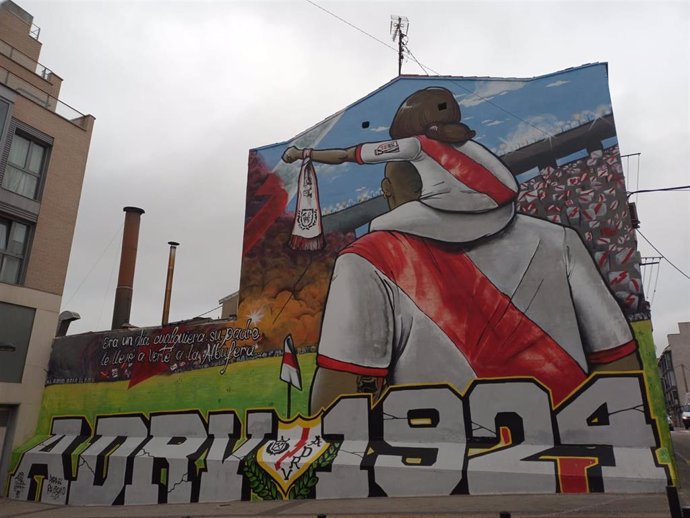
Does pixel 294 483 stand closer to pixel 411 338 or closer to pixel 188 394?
pixel 411 338

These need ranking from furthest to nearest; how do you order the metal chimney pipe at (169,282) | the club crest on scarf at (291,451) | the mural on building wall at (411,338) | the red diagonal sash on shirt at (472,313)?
the metal chimney pipe at (169,282) → the club crest on scarf at (291,451) → the red diagonal sash on shirt at (472,313) → the mural on building wall at (411,338)

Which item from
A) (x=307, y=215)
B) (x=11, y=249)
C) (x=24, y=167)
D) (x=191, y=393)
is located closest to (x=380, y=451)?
(x=191, y=393)

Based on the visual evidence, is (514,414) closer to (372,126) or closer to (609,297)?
(609,297)

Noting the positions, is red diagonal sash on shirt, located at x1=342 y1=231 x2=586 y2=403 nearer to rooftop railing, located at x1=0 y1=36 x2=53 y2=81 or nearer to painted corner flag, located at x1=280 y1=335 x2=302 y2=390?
painted corner flag, located at x1=280 y1=335 x2=302 y2=390

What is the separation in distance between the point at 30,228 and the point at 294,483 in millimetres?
13403

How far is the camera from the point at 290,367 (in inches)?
561

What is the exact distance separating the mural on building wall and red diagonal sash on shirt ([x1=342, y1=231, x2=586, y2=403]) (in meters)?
0.04

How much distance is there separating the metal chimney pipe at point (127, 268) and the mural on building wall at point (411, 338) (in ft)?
17.1

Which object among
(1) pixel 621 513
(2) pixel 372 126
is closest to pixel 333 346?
(2) pixel 372 126

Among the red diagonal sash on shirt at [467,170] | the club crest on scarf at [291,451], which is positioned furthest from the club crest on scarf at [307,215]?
the club crest on scarf at [291,451]

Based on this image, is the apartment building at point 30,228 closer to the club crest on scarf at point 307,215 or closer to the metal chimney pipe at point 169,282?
the metal chimney pipe at point 169,282

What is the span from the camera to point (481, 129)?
1359cm

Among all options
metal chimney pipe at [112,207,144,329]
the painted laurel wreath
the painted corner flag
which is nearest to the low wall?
the painted laurel wreath

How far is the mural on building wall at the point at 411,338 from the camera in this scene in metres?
11.0
